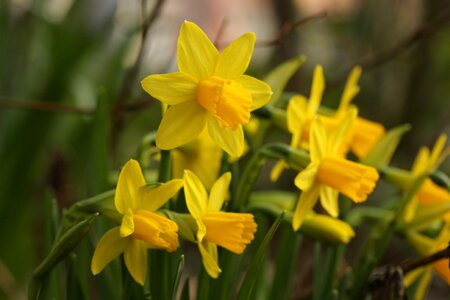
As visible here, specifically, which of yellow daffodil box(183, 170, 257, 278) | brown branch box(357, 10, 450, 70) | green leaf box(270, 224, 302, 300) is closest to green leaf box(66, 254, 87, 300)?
yellow daffodil box(183, 170, 257, 278)

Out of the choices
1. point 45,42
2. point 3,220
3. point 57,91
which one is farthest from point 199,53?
point 45,42

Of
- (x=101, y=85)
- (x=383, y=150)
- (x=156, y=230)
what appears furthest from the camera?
(x=101, y=85)

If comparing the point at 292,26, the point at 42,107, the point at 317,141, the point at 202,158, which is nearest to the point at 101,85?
the point at 42,107

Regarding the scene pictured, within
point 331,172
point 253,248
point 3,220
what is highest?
point 331,172

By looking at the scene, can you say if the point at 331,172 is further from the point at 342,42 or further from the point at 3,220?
the point at 342,42

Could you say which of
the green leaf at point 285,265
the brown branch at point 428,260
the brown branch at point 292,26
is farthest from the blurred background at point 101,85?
the brown branch at point 428,260

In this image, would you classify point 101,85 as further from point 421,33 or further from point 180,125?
point 180,125

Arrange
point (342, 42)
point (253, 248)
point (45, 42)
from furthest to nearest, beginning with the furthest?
point (342, 42) < point (45, 42) < point (253, 248)

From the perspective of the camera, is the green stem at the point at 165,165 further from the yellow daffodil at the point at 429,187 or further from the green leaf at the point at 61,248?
the yellow daffodil at the point at 429,187
